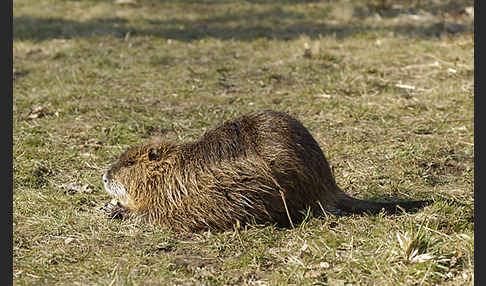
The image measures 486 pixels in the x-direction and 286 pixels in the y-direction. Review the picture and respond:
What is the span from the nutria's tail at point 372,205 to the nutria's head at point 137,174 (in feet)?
3.79

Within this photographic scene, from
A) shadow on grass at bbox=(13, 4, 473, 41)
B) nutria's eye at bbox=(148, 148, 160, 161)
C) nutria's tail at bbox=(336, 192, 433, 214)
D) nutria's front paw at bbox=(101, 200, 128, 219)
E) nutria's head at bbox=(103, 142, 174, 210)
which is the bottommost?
nutria's front paw at bbox=(101, 200, 128, 219)

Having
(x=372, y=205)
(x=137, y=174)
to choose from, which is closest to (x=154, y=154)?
(x=137, y=174)

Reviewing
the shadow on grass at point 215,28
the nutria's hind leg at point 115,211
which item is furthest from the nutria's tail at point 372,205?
the shadow on grass at point 215,28

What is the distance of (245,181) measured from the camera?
331cm

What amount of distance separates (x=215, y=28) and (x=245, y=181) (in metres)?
6.93

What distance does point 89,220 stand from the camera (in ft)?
11.9

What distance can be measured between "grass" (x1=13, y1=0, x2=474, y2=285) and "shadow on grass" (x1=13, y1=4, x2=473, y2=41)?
50mm

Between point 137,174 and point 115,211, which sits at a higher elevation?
point 137,174

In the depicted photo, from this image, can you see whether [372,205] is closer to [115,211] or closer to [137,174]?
[137,174]

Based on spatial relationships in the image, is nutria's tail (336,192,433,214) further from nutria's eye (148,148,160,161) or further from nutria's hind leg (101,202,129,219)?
nutria's hind leg (101,202,129,219)

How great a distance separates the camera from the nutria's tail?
347cm

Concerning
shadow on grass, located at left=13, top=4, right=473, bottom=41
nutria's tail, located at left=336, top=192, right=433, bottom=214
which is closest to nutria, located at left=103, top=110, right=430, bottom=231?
nutria's tail, located at left=336, top=192, right=433, bottom=214

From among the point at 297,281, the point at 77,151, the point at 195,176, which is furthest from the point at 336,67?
the point at 297,281

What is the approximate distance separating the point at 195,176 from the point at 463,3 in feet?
31.0
